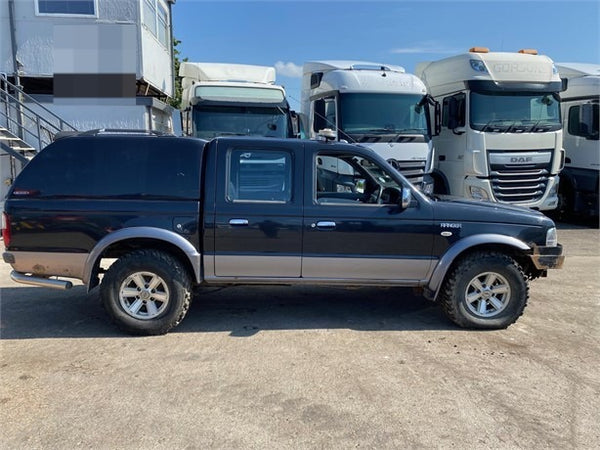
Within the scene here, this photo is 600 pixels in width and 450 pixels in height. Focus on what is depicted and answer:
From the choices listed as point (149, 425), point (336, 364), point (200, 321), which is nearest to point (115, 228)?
point (200, 321)

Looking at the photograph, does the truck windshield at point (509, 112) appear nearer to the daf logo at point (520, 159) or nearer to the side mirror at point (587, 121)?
the daf logo at point (520, 159)

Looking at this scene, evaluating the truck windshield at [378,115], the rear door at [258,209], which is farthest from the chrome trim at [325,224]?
the truck windshield at [378,115]

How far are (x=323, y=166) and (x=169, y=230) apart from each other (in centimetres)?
162

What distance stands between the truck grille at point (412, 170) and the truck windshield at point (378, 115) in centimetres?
55

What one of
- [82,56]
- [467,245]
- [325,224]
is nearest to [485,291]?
[467,245]

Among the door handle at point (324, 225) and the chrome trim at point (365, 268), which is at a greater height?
the door handle at point (324, 225)

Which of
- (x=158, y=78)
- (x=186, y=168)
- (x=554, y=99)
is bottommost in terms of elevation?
(x=186, y=168)

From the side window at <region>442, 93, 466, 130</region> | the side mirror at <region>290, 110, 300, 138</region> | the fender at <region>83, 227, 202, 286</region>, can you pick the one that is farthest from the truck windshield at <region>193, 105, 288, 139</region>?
the fender at <region>83, 227, 202, 286</region>

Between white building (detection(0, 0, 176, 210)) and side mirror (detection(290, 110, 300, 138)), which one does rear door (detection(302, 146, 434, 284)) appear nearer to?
side mirror (detection(290, 110, 300, 138))

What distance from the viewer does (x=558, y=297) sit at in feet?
19.5

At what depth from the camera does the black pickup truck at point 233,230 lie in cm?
443

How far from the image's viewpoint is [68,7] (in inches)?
434

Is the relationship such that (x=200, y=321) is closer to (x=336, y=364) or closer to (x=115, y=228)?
(x=115, y=228)

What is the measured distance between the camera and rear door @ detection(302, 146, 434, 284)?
15.0ft
